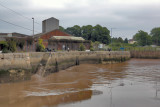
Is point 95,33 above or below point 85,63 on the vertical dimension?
above

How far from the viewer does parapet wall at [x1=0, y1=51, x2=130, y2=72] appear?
14.0 m

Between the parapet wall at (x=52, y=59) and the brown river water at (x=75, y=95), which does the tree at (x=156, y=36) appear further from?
the brown river water at (x=75, y=95)

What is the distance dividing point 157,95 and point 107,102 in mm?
3596

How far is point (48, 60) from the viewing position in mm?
18875

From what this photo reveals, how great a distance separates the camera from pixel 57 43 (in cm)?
3675

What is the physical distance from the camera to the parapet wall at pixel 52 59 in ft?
46.0

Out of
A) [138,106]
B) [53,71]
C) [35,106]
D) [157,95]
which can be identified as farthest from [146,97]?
[53,71]

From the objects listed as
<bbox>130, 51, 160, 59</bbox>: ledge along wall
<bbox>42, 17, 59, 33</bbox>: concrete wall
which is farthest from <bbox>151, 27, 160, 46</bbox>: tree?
<bbox>42, 17, 59, 33</bbox>: concrete wall

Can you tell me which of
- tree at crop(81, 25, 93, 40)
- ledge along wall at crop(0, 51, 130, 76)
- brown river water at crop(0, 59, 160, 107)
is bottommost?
brown river water at crop(0, 59, 160, 107)

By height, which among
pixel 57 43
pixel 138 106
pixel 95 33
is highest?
pixel 95 33

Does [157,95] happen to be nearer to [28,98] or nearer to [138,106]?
[138,106]

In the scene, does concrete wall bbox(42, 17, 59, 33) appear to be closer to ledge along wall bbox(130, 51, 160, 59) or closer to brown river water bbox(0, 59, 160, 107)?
ledge along wall bbox(130, 51, 160, 59)

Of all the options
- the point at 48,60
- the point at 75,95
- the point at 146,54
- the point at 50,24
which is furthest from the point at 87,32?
the point at 75,95

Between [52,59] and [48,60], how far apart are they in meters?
0.97
